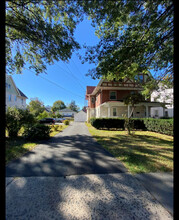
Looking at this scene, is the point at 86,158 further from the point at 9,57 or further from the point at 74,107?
the point at 74,107

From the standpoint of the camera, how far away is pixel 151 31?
4.73 meters

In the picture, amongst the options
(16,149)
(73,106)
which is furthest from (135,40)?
(73,106)

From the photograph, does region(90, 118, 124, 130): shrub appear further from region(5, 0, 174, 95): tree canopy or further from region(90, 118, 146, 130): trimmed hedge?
region(5, 0, 174, 95): tree canopy

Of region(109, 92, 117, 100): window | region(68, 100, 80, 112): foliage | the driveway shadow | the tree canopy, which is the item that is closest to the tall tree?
the tree canopy

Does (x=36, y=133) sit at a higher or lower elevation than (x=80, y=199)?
higher

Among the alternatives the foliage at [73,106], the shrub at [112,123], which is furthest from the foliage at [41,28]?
the foliage at [73,106]

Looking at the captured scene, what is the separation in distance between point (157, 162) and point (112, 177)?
199 cm

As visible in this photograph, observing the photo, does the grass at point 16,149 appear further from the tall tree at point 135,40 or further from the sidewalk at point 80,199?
the tall tree at point 135,40

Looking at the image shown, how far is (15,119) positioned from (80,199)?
6.86m

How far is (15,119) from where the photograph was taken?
6.89 meters

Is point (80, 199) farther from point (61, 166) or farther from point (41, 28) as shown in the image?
point (41, 28)

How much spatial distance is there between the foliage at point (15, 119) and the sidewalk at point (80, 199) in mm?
5229
